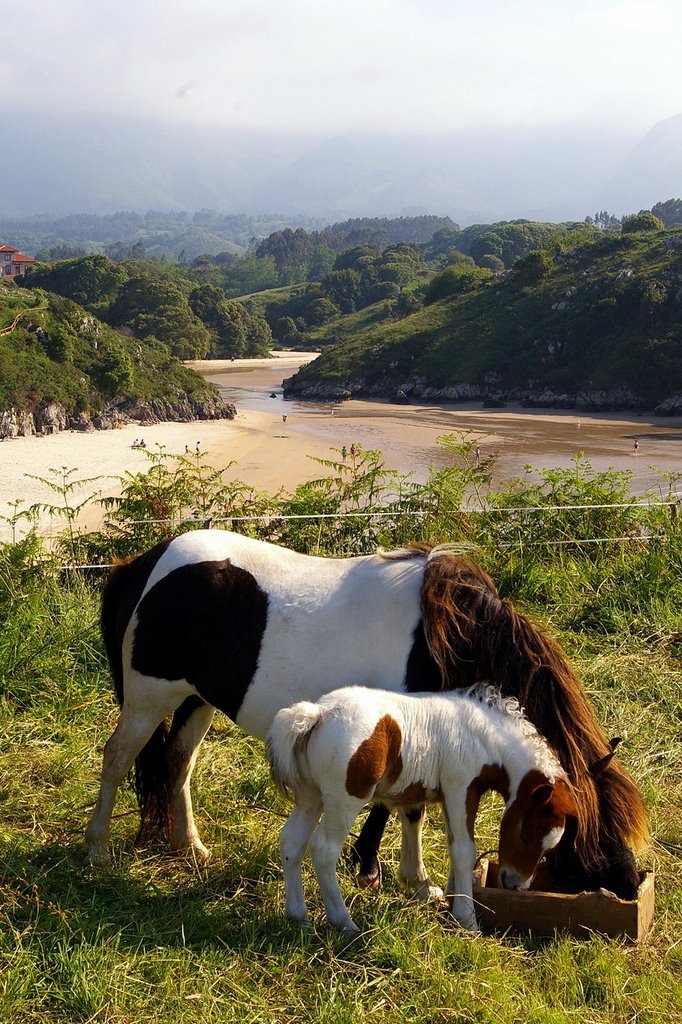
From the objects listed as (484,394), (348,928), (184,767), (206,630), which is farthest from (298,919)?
(484,394)

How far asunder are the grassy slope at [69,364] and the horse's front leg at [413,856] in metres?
33.4

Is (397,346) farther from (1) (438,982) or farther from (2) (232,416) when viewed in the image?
(1) (438,982)

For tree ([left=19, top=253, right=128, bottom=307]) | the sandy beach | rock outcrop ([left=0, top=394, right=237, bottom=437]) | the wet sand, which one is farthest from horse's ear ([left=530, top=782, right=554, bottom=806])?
tree ([left=19, top=253, right=128, bottom=307])

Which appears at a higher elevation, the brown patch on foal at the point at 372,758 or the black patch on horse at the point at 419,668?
the black patch on horse at the point at 419,668

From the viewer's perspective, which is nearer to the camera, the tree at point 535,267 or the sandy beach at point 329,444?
the sandy beach at point 329,444

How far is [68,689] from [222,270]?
13672 centimetres

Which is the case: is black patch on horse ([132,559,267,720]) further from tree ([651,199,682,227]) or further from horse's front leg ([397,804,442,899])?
tree ([651,199,682,227])

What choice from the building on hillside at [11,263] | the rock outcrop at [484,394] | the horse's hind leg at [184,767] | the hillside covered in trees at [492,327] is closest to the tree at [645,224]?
the hillside covered in trees at [492,327]

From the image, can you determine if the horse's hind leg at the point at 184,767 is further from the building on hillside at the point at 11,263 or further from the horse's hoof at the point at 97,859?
the building on hillside at the point at 11,263

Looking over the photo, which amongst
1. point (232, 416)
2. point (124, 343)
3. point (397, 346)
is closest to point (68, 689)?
point (232, 416)

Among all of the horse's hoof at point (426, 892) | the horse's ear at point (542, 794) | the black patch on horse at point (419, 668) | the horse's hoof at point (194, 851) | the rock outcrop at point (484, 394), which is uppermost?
the rock outcrop at point (484, 394)

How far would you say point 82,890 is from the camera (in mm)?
3701

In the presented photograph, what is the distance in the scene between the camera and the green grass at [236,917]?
2.98 metres

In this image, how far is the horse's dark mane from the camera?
11.2 ft
